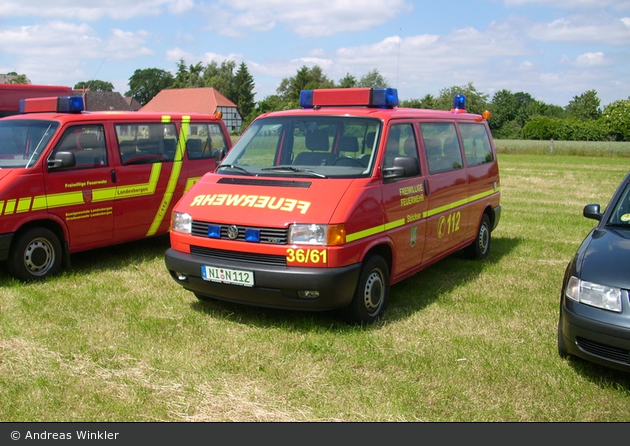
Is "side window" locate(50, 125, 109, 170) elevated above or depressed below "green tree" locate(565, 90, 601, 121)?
below


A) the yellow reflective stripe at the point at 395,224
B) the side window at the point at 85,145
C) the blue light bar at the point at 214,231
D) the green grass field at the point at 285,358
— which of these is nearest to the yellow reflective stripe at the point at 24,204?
the side window at the point at 85,145

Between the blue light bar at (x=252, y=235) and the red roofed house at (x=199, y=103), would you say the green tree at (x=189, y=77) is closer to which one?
the red roofed house at (x=199, y=103)

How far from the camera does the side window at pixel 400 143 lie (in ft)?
19.7

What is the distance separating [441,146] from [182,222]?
10.4ft

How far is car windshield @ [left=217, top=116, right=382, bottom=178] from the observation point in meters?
5.85

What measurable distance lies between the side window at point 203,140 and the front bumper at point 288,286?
12.8ft

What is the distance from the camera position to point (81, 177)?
7402mm

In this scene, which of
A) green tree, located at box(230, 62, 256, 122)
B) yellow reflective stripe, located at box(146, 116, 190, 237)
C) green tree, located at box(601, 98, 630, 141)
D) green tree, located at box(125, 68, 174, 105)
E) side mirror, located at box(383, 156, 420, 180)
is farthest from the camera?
green tree, located at box(125, 68, 174, 105)

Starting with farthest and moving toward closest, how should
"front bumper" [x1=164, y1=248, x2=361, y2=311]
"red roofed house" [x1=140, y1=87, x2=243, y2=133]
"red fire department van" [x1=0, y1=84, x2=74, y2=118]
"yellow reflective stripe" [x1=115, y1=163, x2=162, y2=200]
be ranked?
"red roofed house" [x1=140, y1=87, x2=243, y2=133] → "red fire department van" [x1=0, y1=84, x2=74, y2=118] → "yellow reflective stripe" [x1=115, y1=163, x2=162, y2=200] → "front bumper" [x1=164, y1=248, x2=361, y2=311]

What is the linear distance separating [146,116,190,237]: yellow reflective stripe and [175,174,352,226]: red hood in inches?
104

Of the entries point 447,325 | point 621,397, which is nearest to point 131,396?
point 447,325

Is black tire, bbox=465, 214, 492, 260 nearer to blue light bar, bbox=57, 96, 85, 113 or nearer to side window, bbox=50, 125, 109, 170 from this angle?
side window, bbox=50, 125, 109, 170

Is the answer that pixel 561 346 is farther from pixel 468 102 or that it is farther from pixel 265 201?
pixel 468 102

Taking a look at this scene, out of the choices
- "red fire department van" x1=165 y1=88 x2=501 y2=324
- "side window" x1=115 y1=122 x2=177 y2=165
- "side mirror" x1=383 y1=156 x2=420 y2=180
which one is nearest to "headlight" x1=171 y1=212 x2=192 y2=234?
"red fire department van" x1=165 y1=88 x2=501 y2=324
